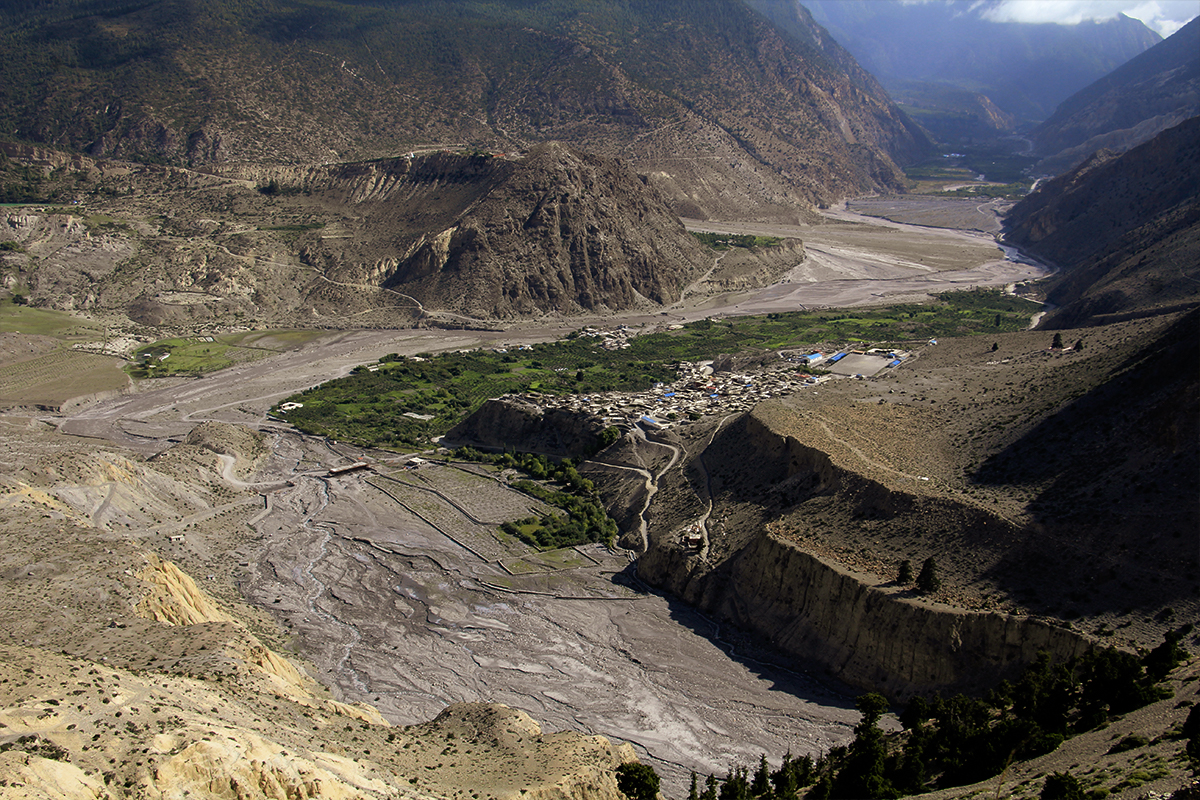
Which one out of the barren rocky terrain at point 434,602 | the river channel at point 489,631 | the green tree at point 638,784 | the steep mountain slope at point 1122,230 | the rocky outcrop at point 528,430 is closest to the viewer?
the barren rocky terrain at point 434,602

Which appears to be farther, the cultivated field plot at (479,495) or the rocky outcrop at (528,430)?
the rocky outcrop at (528,430)

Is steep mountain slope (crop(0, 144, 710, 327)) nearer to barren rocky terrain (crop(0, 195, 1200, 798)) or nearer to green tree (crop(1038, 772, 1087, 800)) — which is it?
barren rocky terrain (crop(0, 195, 1200, 798))

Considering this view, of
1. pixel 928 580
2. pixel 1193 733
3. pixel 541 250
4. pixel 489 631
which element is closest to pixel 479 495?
pixel 489 631

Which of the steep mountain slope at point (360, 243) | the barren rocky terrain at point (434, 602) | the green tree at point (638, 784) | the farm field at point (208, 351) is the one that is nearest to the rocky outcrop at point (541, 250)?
the steep mountain slope at point (360, 243)

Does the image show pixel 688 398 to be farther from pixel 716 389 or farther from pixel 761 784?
pixel 761 784

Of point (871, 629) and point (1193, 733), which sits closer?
point (1193, 733)

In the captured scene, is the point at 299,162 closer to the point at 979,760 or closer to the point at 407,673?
the point at 407,673

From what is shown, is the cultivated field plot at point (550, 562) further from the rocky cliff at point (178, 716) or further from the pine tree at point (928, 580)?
the pine tree at point (928, 580)
